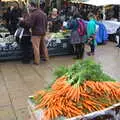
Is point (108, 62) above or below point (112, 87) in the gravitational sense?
below

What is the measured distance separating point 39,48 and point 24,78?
7.04 ft

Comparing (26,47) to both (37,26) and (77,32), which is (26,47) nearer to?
(37,26)

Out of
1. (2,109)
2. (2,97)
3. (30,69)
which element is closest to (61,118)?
(2,109)

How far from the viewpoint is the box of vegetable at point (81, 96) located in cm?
364

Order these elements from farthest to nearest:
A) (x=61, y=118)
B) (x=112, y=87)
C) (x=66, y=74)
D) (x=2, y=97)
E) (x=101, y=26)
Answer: (x=101, y=26)
(x=2, y=97)
(x=66, y=74)
(x=112, y=87)
(x=61, y=118)

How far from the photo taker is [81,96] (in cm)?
376

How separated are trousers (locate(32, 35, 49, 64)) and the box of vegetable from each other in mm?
5479

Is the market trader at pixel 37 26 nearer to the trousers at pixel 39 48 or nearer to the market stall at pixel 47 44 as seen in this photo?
the trousers at pixel 39 48

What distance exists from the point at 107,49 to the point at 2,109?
764cm

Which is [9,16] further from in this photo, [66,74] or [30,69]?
[66,74]

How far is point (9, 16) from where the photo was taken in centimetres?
1504

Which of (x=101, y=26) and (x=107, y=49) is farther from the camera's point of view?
(x=101, y=26)

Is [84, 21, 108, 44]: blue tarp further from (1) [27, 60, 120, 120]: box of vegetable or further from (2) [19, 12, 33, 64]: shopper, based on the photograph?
(1) [27, 60, 120, 120]: box of vegetable

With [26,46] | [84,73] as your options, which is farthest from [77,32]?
[84,73]
